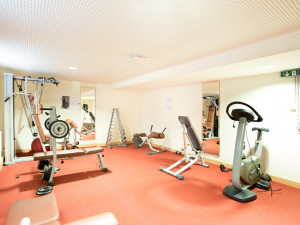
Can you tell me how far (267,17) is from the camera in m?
1.76

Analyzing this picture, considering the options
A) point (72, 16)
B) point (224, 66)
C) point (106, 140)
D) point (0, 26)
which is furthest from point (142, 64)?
point (106, 140)

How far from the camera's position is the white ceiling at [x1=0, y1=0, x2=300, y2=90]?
1.62 meters

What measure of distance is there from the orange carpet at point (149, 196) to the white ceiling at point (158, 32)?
2079mm

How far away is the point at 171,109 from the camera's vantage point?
561 cm

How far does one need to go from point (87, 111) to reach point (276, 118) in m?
5.36

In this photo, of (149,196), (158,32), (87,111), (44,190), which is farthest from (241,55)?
(87,111)

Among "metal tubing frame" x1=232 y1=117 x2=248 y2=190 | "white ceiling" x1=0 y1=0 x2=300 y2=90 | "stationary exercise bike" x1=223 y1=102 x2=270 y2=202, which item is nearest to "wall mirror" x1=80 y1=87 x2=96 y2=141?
"white ceiling" x1=0 y1=0 x2=300 y2=90

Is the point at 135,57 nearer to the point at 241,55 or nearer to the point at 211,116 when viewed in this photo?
the point at 241,55

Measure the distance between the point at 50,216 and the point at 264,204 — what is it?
267 centimetres

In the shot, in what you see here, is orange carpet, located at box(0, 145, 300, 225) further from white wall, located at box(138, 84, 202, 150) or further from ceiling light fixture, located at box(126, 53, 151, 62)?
ceiling light fixture, located at box(126, 53, 151, 62)

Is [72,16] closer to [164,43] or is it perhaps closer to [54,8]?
[54,8]

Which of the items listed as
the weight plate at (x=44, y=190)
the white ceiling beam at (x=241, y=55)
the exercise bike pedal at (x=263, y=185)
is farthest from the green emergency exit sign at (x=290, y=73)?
the weight plate at (x=44, y=190)

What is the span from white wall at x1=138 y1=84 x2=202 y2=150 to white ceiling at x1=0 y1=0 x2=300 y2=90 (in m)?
1.65

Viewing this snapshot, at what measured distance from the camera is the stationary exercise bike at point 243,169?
2.45 m
